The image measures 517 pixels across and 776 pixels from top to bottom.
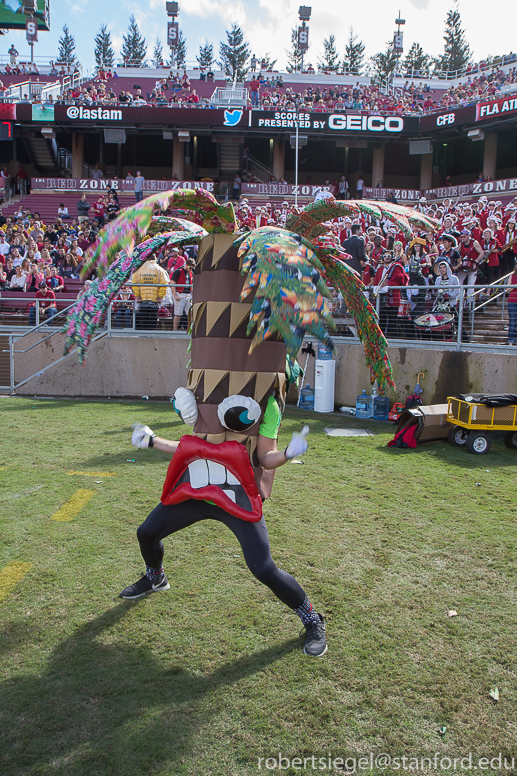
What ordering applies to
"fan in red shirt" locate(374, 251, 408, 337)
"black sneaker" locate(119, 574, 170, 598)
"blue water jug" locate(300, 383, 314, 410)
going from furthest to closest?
"blue water jug" locate(300, 383, 314, 410)
"fan in red shirt" locate(374, 251, 408, 337)
"black sneaker" locate(119, 574, 170, 598)

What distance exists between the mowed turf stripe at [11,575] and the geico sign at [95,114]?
95.4 ft

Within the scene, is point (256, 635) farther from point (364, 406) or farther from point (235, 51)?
point (235, 51)

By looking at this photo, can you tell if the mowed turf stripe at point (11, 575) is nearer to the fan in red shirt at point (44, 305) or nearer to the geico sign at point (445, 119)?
the fan in red shirt at point (44, 305)

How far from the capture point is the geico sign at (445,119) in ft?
91.5

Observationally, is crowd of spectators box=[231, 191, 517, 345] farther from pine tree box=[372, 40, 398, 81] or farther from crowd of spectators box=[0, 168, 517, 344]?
pine tree box=[372, 40, 398, 81]

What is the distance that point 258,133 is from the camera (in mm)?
29875

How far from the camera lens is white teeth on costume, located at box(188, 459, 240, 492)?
3.18m

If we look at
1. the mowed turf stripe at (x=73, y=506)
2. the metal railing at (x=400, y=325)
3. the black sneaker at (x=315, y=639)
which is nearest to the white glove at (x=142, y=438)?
the black sneaker at (x=315, y=639)

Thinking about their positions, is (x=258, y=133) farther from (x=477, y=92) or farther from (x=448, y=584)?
(x=448, y=584)

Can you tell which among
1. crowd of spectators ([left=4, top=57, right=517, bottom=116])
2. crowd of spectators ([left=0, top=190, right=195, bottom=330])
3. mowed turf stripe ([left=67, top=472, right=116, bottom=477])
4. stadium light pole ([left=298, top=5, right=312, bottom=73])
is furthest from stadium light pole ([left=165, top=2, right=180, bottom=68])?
mowed turf stripe ([left=67, top=472, right=116, bottom=477])

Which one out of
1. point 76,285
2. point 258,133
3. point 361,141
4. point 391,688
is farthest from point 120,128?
point 391,688

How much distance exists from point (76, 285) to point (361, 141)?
21876 millimetres

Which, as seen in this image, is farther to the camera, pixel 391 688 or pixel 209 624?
pixel 209 624

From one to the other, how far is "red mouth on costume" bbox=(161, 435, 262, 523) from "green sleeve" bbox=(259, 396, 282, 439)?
0.16 meters
